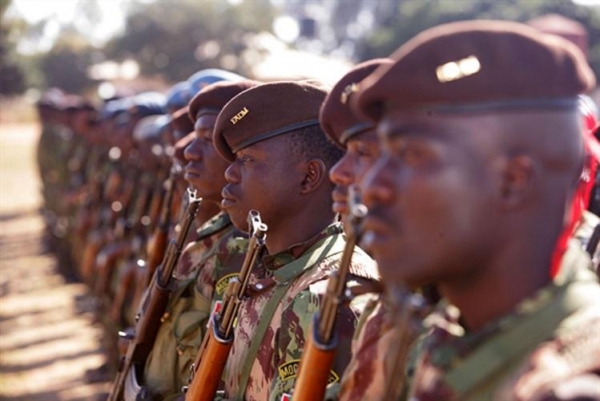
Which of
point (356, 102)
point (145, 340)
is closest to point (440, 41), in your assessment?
point (356, 102)

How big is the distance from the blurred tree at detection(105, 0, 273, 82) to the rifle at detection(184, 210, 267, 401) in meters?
41.6

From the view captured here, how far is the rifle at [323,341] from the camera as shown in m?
2.31

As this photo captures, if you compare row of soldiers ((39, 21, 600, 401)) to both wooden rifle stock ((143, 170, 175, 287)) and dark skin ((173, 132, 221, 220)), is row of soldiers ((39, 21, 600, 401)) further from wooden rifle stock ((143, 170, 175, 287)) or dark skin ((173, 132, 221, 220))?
wooden rifle stock ((143, 170, 175, 287))

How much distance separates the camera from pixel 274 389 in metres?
3.02

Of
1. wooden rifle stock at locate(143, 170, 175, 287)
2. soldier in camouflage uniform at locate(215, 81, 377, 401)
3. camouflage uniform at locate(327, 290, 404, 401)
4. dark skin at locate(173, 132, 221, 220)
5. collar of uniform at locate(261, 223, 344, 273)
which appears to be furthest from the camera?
wooden rifle stock at locate(143, 170, 175, 287)

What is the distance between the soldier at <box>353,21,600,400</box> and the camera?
5.64ft

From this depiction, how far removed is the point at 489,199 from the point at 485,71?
25 centimetres

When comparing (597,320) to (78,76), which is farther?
(78,76)

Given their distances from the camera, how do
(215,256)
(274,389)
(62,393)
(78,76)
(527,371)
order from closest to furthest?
(527,371), (274,389), (215,256), (62,393), (78,76)

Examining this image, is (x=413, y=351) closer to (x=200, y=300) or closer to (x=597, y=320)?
(x=597, y=320)

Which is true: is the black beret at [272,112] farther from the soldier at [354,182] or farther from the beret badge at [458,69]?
the beret badge at [458,69]

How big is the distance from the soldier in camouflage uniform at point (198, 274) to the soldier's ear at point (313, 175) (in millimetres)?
799

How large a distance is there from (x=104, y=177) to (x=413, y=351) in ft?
30.0

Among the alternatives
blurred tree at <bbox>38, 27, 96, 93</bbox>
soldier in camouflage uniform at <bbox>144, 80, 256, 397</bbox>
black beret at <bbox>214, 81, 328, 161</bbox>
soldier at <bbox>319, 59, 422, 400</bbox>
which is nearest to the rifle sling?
black beret at <bbox>214, 81, 328, 161</bbox>
